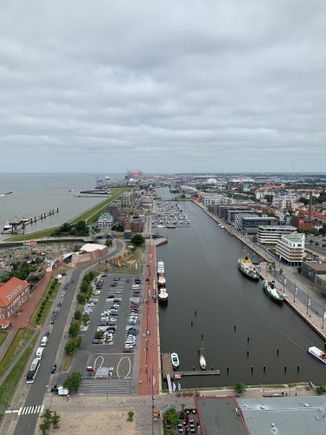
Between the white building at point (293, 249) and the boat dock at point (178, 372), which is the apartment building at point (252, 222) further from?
the boat dock at point (178, 372)

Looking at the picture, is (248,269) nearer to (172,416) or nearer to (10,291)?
(10,291)

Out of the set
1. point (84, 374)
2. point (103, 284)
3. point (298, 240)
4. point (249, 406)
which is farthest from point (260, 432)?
point (298, 240)

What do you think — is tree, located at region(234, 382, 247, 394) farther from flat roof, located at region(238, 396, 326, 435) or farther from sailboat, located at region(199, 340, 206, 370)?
sailboat, located at region(199, 340, 206, 370)

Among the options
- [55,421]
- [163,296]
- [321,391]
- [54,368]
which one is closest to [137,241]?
[163,296]

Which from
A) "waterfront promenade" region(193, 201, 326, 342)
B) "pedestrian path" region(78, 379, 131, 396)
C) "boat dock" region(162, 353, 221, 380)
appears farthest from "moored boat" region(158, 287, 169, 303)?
"pedestrian path" region(78, 379, 131, 396)

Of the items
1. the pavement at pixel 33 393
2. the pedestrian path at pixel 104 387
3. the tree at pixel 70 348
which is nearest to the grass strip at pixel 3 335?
the pavement at pixel 33 393

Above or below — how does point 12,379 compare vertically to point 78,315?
below
